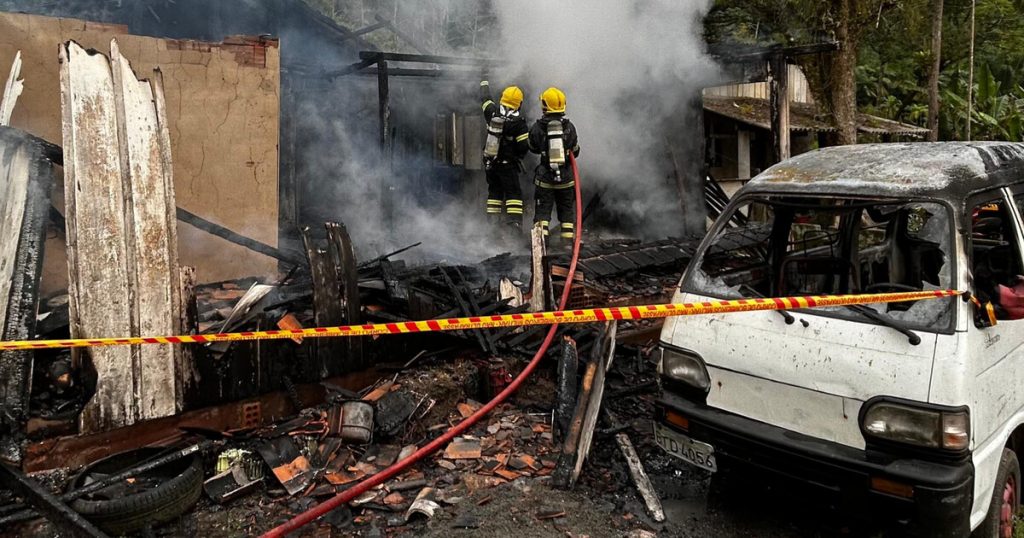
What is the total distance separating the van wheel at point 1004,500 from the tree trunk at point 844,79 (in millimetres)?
8563

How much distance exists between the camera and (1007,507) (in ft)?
10.9

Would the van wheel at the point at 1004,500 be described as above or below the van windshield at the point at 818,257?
below

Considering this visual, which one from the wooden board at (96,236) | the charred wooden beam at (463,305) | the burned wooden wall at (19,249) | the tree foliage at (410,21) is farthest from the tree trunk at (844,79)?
the tree foliage at (410,21)

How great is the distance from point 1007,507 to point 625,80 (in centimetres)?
782

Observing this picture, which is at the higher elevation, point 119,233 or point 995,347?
point 119,233

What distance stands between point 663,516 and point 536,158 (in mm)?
7749

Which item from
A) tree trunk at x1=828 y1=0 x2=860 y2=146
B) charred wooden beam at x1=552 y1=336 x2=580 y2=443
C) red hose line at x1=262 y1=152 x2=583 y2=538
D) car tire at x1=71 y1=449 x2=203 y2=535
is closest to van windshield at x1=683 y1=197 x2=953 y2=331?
charred wooden beam at x1=552 y1=336 x2=580 y2=443

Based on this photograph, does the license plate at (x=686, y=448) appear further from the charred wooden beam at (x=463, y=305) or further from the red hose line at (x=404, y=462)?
the charred wooden beam at (x=463, y=305)

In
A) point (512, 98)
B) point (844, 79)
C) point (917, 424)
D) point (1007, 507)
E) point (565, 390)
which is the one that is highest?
point (844, 79)

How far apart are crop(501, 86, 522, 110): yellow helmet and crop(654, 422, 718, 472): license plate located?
17.8ft

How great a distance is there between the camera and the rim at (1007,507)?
3.25 metres

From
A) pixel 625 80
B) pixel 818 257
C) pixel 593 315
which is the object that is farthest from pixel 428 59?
pixel 593 315

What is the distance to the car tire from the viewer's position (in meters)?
3.27

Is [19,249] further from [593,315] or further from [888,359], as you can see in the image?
[888,359]
